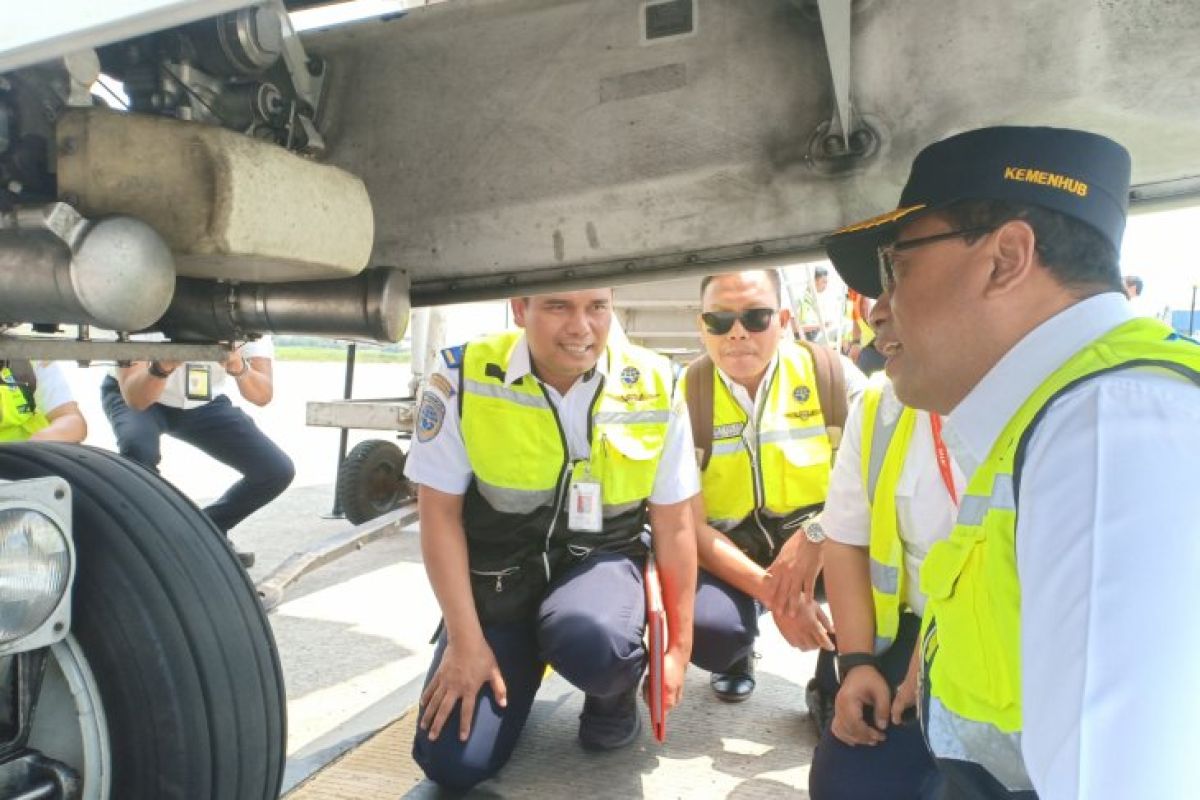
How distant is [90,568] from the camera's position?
131 cm

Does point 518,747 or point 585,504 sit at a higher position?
point 585,504

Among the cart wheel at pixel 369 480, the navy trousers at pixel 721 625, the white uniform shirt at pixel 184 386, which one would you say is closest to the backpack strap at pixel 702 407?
the navy trousers at pixel 721 625

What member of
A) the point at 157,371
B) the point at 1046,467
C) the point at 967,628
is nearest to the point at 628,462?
the point at 967,628

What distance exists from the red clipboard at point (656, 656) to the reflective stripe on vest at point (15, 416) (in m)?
2.13

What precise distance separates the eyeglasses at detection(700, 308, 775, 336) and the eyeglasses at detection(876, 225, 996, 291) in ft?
3.80

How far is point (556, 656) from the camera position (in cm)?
204

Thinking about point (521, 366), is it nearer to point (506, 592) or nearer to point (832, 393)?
point (506, 592)

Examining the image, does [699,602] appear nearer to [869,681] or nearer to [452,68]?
[869,681]

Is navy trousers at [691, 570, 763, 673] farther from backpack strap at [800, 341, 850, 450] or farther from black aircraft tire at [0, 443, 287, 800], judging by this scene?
black aircraft tire at [0, 443, 287, 800]

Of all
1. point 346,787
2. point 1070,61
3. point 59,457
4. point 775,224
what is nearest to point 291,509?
point 346,787

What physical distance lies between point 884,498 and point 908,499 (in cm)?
4

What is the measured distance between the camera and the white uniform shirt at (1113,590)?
66 cm

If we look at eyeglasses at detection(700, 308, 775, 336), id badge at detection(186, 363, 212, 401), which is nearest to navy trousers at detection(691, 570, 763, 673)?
eyeglasses at detection(700, 308, 775, 336)

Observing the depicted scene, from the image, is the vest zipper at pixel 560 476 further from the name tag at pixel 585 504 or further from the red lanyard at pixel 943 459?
the red lanyard at pixel 943 459
